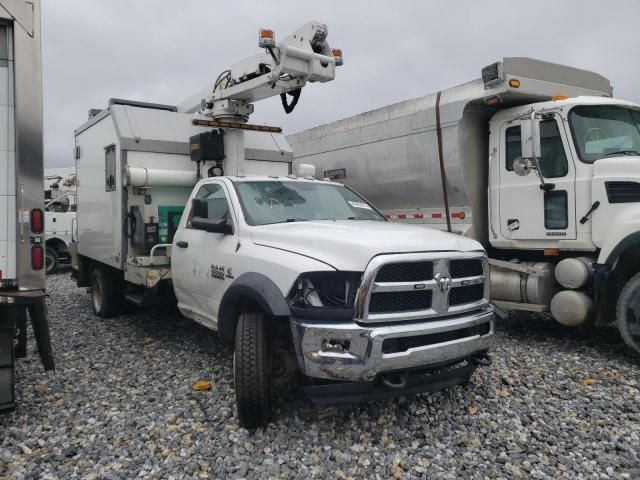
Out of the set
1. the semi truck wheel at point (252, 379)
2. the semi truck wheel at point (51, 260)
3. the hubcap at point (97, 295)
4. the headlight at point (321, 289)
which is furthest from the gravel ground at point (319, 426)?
the semi truck wheel at point (51, 260)

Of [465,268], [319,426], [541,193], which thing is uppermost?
[541,193]

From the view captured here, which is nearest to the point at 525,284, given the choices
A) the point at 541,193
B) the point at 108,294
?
the point at 541,193

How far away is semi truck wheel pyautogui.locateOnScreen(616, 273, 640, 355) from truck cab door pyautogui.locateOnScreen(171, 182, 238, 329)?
13.2 feet

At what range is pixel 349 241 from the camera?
376cm

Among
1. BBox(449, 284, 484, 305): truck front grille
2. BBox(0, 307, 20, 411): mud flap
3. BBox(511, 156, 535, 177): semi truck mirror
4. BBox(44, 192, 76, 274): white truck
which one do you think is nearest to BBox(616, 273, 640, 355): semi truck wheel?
BBox(511, 156, 535, 177): semi truck mirror

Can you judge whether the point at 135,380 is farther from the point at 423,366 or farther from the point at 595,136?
the point at 595,136

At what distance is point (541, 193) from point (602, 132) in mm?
964

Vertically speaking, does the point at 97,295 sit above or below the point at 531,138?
below

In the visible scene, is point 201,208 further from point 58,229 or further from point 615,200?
point 58,229

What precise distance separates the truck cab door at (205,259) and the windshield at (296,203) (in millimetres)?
214

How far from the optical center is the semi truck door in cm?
606

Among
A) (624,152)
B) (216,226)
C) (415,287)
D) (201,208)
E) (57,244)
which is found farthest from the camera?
(57,244)

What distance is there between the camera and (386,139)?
25.9 ft

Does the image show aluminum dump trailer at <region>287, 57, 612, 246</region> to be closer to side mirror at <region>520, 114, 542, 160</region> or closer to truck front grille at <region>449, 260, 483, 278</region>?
side mirror at <region>520, 114, 542, 160</region>
